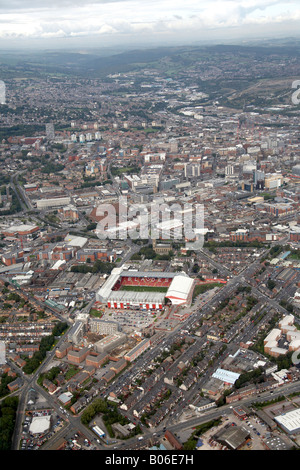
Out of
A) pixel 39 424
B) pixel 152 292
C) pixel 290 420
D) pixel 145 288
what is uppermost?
pixel 290 420

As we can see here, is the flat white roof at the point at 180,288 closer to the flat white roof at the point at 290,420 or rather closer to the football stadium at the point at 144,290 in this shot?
the football stadium at the point at 144,290

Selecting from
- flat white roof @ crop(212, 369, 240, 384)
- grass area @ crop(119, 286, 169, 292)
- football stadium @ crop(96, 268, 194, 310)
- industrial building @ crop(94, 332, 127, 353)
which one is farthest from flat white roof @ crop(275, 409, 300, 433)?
grass area @ crop(119, 286, 169, 292)

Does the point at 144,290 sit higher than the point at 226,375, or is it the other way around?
the point at 226,375

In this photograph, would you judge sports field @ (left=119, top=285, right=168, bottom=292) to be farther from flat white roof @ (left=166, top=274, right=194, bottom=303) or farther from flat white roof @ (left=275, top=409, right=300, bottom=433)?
flat white roof @ (left=275, top=409, right=300, bottom=433)

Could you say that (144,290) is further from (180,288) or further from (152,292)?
(180,288)

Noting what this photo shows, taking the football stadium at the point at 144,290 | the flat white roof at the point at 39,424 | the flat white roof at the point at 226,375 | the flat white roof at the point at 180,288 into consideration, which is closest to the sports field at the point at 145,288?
the football stadium at the point at 144,290

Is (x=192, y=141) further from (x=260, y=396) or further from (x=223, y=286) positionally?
(x=260, y=396)

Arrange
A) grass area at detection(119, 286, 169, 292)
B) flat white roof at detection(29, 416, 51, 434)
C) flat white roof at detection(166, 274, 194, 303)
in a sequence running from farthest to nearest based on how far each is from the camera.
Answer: grass area at detection(119, 286, 169, 292), flat white roof at detection(166, 274, 194, 303), flat white roof at detection(29, 416, 51, 434)

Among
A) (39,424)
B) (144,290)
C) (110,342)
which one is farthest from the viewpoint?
(144,290)

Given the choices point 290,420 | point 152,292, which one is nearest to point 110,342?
point 152,292
